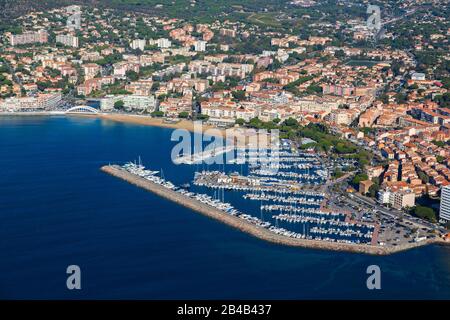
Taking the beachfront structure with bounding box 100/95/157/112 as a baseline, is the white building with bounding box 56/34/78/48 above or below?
above

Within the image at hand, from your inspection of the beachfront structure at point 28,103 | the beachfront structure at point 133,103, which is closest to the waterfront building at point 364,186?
the beachfront structure at point 133,103

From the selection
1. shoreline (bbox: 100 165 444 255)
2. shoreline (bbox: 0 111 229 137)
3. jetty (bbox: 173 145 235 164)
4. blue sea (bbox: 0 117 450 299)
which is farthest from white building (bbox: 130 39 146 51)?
shoreline (bbox: 100 165 444 255)

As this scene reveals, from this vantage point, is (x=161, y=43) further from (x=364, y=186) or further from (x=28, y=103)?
(x=364, y=186)

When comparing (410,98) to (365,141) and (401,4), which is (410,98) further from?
(401,4)

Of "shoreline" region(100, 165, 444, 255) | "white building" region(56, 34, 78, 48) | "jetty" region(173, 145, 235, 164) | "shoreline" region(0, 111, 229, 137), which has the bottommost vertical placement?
"shoreline" region(100, 165, 444, 255)

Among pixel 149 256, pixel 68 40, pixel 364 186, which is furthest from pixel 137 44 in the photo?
pixel 149 256

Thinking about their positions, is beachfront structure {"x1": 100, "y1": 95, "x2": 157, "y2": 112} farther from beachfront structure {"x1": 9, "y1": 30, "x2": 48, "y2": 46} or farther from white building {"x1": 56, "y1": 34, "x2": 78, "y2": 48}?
beachfront structure {"x1": 9, "y1": 30, "x2": 48, "y2": 46}
